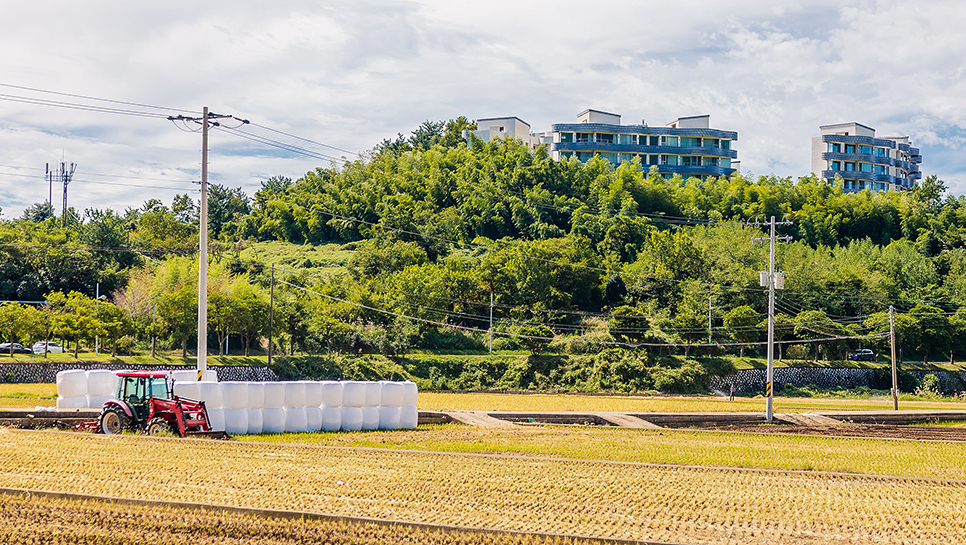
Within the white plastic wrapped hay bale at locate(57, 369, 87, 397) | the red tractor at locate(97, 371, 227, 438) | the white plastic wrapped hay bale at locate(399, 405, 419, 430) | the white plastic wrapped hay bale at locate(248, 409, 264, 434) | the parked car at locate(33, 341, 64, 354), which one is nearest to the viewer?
the red tractor at locate(97, 371, 227, 438)

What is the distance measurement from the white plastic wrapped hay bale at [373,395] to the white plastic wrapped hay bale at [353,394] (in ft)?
0.40

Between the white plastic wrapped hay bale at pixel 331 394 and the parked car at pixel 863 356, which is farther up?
the white plastic wrapped hay bale at pixel 331 394

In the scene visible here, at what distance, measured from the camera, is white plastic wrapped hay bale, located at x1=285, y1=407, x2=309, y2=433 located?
23.6m

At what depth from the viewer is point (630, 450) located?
856 inches

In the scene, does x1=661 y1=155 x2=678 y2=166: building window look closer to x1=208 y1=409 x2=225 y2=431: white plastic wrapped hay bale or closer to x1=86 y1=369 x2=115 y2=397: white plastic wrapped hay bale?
x1=86 y1=369 x2=115 y2=397: white plastic wrapped hay bale

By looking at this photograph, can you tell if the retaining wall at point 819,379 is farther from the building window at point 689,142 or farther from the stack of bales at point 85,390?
the building window at point 689,142

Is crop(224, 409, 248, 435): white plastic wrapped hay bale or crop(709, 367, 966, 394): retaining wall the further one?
crop(709, 367, 966, 394): retaining wall

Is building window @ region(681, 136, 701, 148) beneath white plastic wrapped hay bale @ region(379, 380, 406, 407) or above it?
above

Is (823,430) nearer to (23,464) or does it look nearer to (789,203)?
(23,464)

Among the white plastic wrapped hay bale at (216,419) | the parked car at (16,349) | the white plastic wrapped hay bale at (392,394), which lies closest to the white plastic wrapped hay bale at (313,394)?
the white plastic wrapped hay bale at (392,394)

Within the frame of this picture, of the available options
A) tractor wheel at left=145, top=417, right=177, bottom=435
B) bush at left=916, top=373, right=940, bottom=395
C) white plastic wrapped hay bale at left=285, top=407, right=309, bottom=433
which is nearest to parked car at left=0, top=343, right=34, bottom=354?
white plastic wrapped hay bale at left=285, top=407, right=309, bottom=433

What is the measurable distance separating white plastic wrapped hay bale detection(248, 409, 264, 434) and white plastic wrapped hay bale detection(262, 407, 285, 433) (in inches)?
4.9

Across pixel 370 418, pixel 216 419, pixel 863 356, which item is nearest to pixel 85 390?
pixel 216 419

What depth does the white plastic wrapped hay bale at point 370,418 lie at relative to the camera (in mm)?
25109
